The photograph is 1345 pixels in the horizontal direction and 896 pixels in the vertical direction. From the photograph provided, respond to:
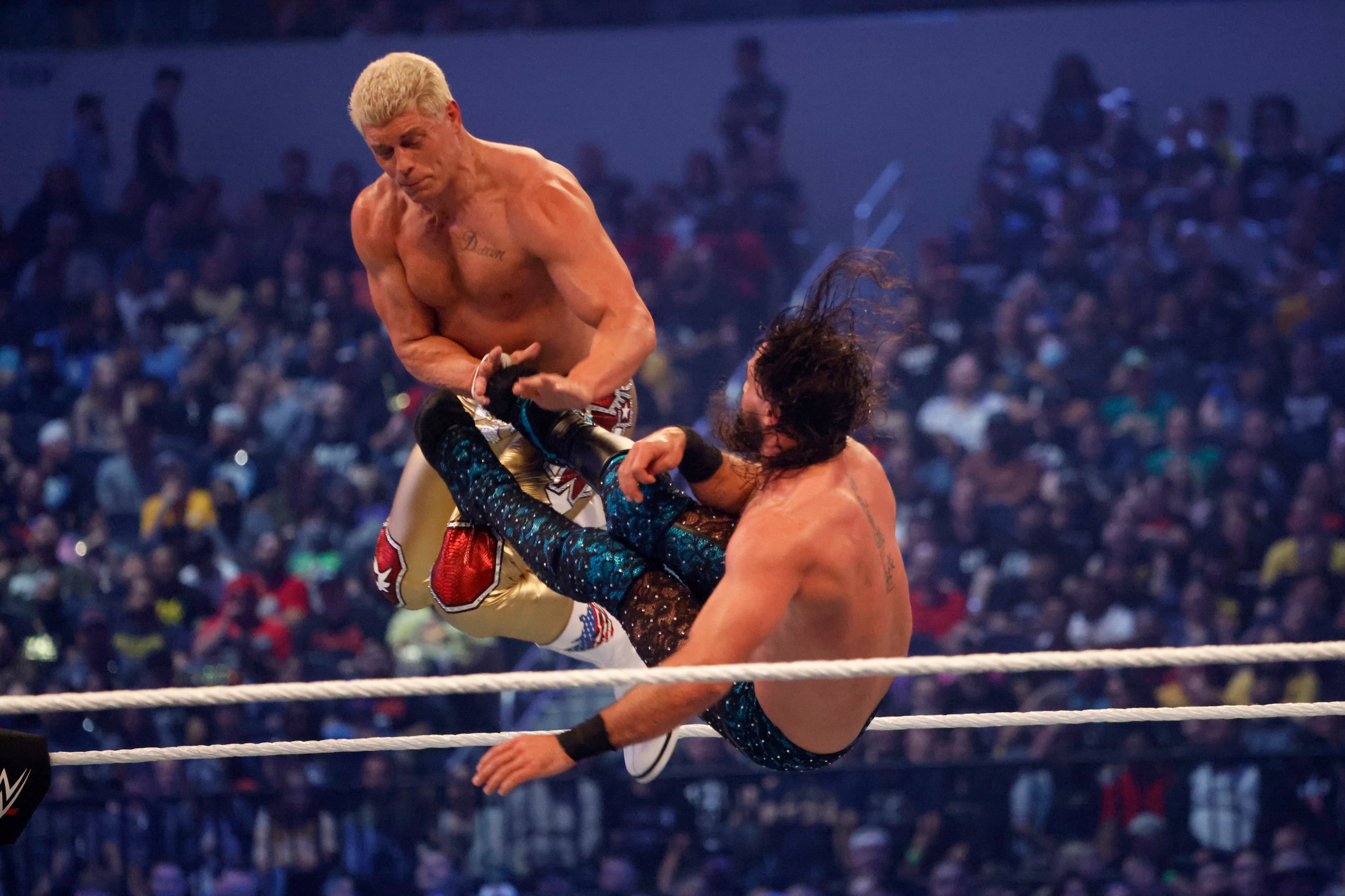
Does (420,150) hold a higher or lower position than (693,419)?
higher

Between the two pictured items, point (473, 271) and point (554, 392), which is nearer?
point (554, 392)

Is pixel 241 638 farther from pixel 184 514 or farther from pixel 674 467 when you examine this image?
pixel 674 467

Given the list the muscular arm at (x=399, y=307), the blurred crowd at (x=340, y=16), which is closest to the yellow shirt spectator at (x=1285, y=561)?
the blurred crowd at (x=340, y=16)

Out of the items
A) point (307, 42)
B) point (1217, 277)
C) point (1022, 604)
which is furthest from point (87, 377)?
point (1217, 277)

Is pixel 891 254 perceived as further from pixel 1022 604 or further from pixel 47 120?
pixel 47 120

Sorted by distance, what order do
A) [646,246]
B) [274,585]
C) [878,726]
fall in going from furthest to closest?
[646,246], [274,585], [878,726]

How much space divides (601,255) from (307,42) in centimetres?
543

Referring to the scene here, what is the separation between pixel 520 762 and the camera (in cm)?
182

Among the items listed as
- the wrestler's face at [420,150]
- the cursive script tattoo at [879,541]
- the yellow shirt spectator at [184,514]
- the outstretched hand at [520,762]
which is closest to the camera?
the outstretched hand at [520,762]

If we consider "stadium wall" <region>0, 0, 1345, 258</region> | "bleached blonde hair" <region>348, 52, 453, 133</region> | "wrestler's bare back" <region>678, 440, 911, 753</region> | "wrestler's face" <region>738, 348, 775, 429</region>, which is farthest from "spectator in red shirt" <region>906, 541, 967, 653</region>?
"bleached blonde hair" <region>348, 52, 453, 133</region>

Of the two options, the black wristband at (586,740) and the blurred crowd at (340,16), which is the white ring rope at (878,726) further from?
the blurred crowd at (340,16)

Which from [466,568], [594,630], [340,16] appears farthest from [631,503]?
[340,16]

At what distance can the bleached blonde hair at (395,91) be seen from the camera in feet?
7.57

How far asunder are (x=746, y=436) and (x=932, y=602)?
10.2 ft
